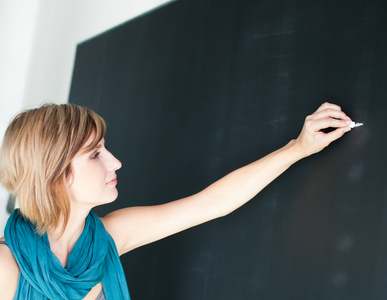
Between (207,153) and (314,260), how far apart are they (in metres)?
0.67

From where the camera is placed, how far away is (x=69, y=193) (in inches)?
67.4

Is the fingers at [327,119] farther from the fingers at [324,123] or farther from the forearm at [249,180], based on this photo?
the forearm at [249,180]

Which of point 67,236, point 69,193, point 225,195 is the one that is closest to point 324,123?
point 225,195

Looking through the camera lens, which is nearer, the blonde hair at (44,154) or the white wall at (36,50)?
the blonde hair at (44,154)

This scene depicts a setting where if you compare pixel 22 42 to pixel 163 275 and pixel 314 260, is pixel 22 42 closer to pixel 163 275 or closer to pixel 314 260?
pixel 163 275

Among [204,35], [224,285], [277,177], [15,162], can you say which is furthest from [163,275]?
[204,35]

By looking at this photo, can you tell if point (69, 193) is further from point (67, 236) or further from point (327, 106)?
point (327, 106)

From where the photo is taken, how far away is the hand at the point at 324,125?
157 cm

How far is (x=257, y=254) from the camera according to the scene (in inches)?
71.4

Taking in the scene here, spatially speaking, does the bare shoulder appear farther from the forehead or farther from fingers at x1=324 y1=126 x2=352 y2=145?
fingers at x1=324 y1=126 x2=352 y2=145

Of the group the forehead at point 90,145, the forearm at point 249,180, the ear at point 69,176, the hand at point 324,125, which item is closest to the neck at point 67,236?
the ear at point 69,176

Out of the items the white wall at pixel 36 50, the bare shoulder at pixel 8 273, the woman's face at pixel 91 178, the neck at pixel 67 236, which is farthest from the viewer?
the white wall at pixel 36 50

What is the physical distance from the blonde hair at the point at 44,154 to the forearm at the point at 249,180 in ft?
1.59

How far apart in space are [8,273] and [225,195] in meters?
0.78
